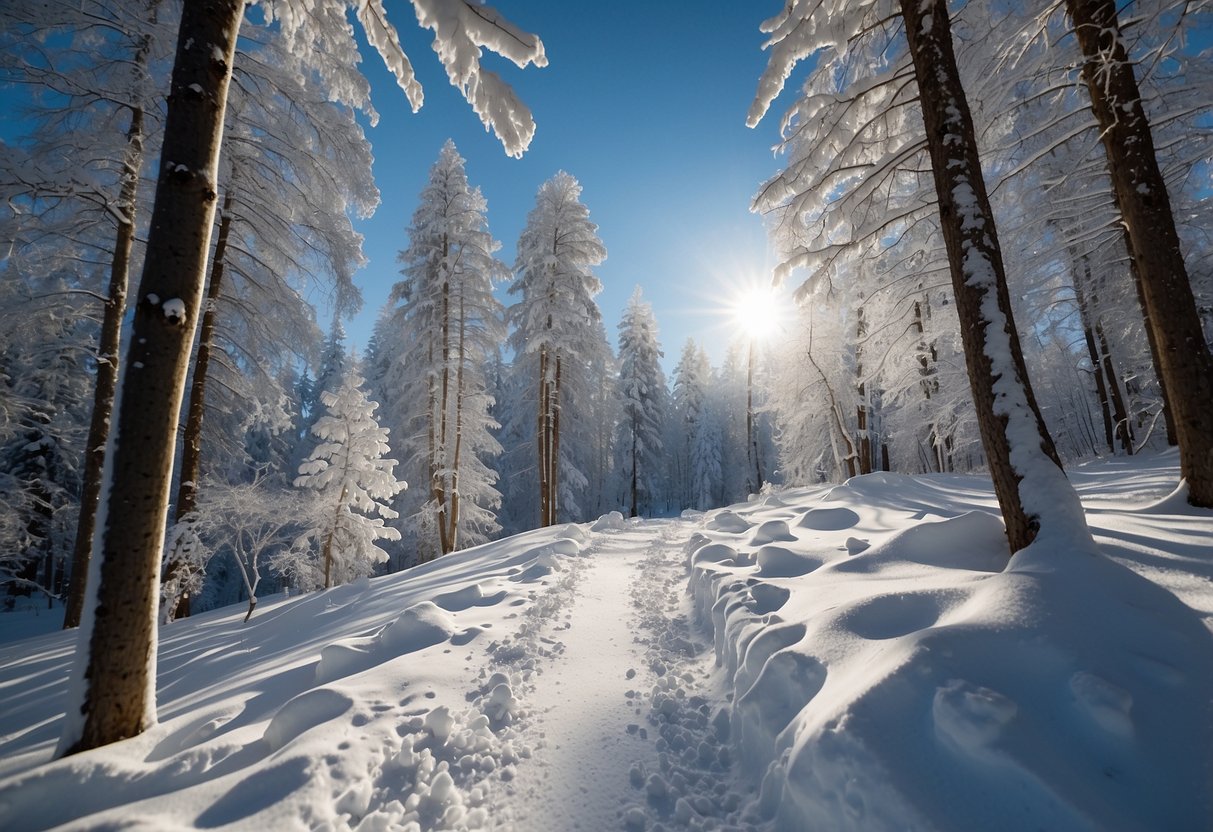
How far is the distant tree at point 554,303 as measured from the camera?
15594 mm

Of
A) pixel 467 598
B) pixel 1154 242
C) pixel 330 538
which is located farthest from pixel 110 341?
pixel 1154 242

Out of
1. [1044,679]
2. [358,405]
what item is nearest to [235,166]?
[358,405]

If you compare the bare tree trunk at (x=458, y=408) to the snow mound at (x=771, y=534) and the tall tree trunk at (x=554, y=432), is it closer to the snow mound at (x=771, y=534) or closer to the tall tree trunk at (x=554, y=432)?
the tall tree trunk at (x=554, y=432)

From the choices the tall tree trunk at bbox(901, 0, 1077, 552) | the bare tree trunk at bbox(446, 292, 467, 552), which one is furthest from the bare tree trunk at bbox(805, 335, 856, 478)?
the bare tree trunk at bbox(446, 292, 467, 552)

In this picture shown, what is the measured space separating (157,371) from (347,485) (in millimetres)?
10018

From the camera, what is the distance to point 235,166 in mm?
7621

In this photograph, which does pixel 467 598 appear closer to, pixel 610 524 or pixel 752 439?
pixel 610 524

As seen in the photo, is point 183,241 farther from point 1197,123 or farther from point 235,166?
point 1197,123

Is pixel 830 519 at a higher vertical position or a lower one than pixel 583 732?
higher

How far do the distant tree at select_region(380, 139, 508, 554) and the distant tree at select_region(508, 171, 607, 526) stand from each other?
148 cm

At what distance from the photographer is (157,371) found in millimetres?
2676

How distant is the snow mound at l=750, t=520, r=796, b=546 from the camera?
21.6 feet

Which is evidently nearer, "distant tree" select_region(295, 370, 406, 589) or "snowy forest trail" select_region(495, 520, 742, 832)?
"snowy forest trail" select_region(495, 520, 742, 832)

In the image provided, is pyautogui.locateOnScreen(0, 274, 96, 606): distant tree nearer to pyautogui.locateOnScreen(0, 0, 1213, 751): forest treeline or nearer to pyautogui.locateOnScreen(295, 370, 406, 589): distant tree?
pyautogui.locateOnScreen(0, 0, 1213, 751): forest treeline
